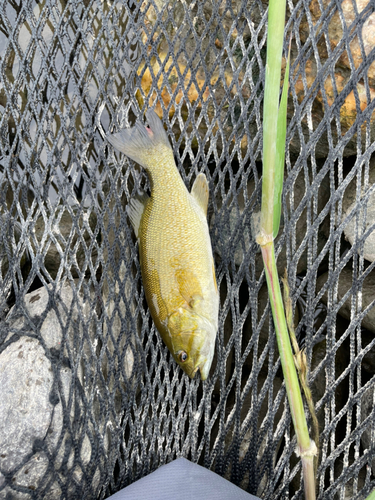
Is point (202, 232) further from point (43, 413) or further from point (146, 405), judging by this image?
point (43, 413)

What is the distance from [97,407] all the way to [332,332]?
4.07 feet

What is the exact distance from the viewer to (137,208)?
5.97 ft

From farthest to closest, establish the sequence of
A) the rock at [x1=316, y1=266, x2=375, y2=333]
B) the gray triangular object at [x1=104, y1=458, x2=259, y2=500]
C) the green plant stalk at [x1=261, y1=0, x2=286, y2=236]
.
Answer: the rock at [x1=316, y1=266, x2=375, y2=333], the gray triangular object at [x1=104, y1=458, x2=259, y2=500], the green plant stalk at [x1=261, y1=0, x2=286, y2=236]

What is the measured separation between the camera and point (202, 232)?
1.72 m

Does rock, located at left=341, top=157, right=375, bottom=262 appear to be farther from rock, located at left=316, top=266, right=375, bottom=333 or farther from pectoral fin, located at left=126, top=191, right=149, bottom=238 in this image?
pectoral fin, located at left=126, top=191, right=149, bottom=238

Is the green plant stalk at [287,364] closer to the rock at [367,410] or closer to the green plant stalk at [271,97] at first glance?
the green plant stalk at [271,97]

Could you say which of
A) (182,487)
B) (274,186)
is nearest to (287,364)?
(274,186)

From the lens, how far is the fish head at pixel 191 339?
1690 mm

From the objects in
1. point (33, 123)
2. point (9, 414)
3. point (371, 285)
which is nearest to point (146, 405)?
point (9, 414)

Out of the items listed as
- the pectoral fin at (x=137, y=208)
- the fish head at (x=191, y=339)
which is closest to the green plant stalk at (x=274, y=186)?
the fish head at (x=191, y=339)

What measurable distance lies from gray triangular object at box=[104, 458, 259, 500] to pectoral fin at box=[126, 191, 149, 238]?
1078mm

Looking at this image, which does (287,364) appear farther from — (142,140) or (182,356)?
(142,140)

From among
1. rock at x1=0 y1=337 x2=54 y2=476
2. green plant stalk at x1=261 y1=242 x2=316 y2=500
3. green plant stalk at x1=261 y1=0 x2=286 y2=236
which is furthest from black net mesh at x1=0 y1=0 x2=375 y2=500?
green plant stalk at x1=261 y1=0 x2=286 y2=236

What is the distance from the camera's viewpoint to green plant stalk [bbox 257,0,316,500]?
2.25 ft
